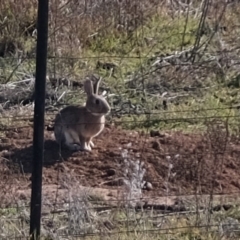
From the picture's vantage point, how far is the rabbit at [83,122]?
842 centimetres

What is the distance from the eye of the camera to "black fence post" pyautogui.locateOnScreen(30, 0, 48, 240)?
5453 millimetres

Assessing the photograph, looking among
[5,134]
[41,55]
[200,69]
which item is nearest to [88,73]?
[200,69]

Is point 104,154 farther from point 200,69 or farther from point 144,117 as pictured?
point 200,69

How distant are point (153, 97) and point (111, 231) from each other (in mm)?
3420

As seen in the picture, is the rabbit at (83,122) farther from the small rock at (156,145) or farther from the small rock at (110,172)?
the small rock at (110,172)

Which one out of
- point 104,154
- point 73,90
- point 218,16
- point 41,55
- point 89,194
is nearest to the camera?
point 41,55

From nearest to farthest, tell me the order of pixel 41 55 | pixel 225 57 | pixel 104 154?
pixel 41 55 < pixel 104 154 < pixel 225 57

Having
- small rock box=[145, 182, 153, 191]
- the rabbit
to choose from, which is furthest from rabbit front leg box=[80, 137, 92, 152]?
small rock box=[145, 182, 153, 191]

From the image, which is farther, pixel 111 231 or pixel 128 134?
pixel 128 134

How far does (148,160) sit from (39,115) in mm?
2410

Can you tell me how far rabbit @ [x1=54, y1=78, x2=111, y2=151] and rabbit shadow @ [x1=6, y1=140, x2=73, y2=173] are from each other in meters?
0.10

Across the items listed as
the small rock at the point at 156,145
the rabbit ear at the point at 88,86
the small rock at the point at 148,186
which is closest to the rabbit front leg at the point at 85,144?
the rabbit ear at the point at 88,86

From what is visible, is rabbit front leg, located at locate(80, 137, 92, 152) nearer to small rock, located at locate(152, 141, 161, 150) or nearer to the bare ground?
the bare ground

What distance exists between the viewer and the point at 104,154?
8.20 meters
